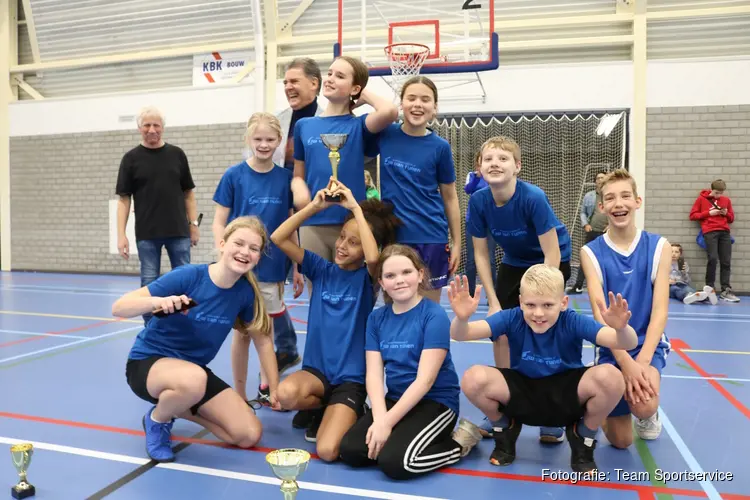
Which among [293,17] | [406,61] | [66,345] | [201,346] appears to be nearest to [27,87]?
[293,17]

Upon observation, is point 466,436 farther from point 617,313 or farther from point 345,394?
point 617,313

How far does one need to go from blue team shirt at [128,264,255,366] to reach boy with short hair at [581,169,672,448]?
165 centimetres

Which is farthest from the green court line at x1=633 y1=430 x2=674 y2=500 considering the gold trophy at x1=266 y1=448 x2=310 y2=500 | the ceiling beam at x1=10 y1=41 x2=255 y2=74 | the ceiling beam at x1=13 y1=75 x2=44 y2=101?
the ceiling beam at x1=13 y1=75 x2=44 y2=101

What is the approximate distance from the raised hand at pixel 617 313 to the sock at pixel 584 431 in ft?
1.61

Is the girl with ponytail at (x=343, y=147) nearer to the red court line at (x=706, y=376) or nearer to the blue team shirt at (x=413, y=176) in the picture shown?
the blue team shirt at (x=413, y=176)

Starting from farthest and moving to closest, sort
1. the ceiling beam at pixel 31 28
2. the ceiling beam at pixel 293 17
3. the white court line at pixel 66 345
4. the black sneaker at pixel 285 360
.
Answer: the ceiling beam at pixel 31 28 < the ceiling beam at pixel 293 17 < the white court line at pixel 66 345 < the black sneaker at pixel 285 360

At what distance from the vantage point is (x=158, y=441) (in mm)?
2535

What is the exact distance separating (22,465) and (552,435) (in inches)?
85.4

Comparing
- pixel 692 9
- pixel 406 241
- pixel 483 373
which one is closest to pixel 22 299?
pixel 406 241

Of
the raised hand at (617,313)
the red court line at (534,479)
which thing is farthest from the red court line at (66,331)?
the raised hand at (617,313)

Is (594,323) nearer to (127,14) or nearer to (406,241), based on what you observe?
(406,241)

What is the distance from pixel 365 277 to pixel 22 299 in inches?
254

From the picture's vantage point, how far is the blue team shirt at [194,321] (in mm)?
2611

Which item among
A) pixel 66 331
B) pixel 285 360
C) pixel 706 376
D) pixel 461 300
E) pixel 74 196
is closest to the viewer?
pixel 461 300
